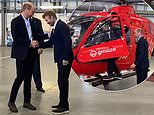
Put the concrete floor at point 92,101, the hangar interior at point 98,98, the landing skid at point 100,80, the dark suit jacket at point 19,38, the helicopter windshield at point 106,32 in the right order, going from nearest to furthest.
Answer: the helicopter windshield at point 106,32 < the landing skid at point 100,80 < the dark suit jacket at point 19,38 < the hangar interior at point 98,98 < the concrete floor at point 92,101

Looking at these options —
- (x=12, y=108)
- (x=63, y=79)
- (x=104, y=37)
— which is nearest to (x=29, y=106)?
(x=12, y=108)

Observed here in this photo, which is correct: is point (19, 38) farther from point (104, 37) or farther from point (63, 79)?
point (104, 37)

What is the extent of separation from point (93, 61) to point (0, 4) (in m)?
23.9

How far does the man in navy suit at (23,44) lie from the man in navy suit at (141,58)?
144 cm

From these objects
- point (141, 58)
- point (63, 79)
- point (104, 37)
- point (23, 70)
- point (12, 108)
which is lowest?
point (12, 108)

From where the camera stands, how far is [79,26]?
4.80 m

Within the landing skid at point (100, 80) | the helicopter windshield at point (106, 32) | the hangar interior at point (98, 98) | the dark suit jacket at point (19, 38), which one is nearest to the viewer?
the helicopter windshield at point (106, 32)

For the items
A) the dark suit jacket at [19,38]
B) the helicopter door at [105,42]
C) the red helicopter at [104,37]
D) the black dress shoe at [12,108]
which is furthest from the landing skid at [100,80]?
the black dress shoe at [12,108]

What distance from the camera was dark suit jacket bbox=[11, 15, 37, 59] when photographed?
496 centimetres

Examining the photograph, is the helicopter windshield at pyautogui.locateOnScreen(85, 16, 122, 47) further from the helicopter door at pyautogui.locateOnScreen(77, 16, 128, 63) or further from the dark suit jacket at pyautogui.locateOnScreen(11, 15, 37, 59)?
the dark suit jacket at pyautogui.locateOnScreen(11, 15, 37, 59)

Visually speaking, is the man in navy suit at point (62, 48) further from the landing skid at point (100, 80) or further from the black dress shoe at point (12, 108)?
the black dress shoe at point (12, 108)

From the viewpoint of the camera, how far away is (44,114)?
16.4ft

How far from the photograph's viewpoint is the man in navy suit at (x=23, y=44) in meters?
4.97

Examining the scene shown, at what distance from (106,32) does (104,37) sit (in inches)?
3.0
